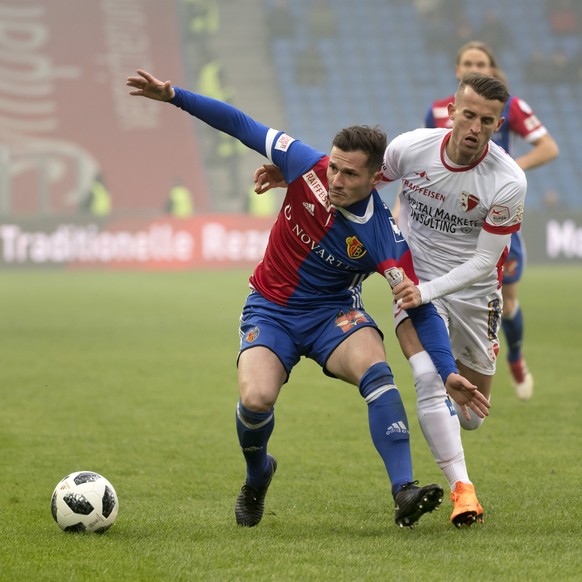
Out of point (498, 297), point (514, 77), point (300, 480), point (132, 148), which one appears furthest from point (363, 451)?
point (514, 77)

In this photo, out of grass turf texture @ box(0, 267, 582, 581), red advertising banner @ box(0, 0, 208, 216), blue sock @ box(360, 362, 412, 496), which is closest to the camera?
grass turf texture @ box(0, 267, 582, 581)

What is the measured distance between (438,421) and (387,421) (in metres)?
0.35

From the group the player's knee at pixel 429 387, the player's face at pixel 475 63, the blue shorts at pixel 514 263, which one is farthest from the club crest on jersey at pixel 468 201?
the blue shorts at pixel 514 263

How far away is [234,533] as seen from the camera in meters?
4.67

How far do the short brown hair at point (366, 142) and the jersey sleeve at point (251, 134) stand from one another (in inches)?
10.9

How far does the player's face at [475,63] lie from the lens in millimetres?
7500

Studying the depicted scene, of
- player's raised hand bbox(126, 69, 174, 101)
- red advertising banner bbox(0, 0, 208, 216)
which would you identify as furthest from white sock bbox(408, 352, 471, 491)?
red advertising banner bbox(0, 0, 208, 216)

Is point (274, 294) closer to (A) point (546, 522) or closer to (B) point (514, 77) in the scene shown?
(A) point (546, 522)

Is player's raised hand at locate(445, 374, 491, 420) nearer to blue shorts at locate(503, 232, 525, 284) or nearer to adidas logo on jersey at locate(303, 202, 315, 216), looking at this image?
adidas logo on jersey at locate(303, 202, 315, 216)

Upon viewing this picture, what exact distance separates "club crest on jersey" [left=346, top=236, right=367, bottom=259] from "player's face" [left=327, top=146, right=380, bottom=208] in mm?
165

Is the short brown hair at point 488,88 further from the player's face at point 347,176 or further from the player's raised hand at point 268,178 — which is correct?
the player's raised hand at point 268,178

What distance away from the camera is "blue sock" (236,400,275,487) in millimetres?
4906

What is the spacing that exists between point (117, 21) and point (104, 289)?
675 inches

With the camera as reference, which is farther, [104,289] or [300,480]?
[104,289]
